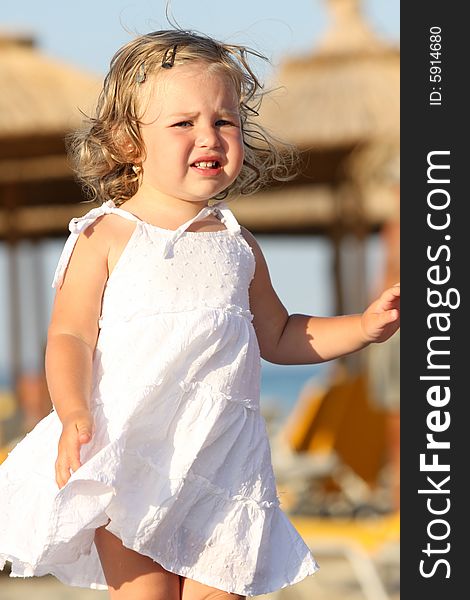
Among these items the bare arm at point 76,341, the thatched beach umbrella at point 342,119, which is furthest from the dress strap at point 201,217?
the thatched beach umbrella at point 342,119

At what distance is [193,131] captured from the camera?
2176mm

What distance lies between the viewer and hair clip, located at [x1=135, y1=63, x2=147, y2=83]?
7.25 ft

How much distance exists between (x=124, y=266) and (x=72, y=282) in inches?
3.5

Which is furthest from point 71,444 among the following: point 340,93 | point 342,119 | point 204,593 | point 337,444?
point 340,93

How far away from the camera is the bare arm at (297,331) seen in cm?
233

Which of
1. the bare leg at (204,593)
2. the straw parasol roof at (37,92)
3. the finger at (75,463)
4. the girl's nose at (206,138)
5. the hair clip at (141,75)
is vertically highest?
the straw parasol roof at (37,92)

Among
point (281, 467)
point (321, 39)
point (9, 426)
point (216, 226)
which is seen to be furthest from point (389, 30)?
point (216, 226)

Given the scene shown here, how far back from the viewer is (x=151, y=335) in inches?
83.5

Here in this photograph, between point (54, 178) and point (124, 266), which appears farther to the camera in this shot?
point (54, 178)

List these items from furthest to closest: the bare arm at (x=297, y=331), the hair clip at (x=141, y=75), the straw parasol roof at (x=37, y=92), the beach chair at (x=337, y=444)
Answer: the straw parasol roof at (x=37, y=92) → the beach chair at (x=337, y=444) → the bare arm at (x=297, y=331) → the hair clip at (x=141, y=75)

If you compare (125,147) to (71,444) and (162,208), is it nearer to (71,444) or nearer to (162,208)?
(162,208)

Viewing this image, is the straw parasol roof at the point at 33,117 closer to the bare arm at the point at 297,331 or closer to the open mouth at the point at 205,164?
the bare arm at the point at 297,331

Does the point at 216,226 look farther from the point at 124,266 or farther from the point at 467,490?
the point at 467,490

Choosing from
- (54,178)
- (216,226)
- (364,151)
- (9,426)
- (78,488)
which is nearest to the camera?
(78,488)
